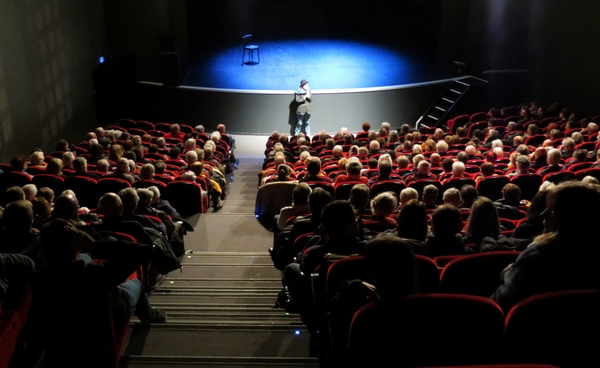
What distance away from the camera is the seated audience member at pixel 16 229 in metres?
3.88

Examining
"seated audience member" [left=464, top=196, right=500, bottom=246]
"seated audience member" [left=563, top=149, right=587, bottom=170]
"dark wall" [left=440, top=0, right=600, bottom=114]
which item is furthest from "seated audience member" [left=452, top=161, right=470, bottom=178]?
"dark wall" [left=440, top=0, right=600, bottom=114]

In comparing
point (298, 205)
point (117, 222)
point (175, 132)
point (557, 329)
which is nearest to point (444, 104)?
point (175, 132)

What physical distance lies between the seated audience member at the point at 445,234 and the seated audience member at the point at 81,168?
473cm

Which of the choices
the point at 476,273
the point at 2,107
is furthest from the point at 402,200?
the point at 2,107

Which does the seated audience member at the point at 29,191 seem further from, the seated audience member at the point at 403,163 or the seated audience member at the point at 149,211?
the seated audience member at the point at 403,163

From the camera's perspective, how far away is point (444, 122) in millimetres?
13883

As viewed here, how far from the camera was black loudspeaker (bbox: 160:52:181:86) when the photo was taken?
14.1 metres

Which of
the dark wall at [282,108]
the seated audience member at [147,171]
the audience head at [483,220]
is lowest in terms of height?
the dark wall at [282,108]

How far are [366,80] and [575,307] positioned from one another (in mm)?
12680

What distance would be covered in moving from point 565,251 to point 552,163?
15.2 feet

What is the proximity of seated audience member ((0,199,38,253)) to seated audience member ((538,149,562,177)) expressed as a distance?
5.56m

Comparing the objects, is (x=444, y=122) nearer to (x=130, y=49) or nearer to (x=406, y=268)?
(x=130, y=49)

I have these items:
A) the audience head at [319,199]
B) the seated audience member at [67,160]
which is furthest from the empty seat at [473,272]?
the seated audience member at [67,160]

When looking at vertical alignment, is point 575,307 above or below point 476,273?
above
